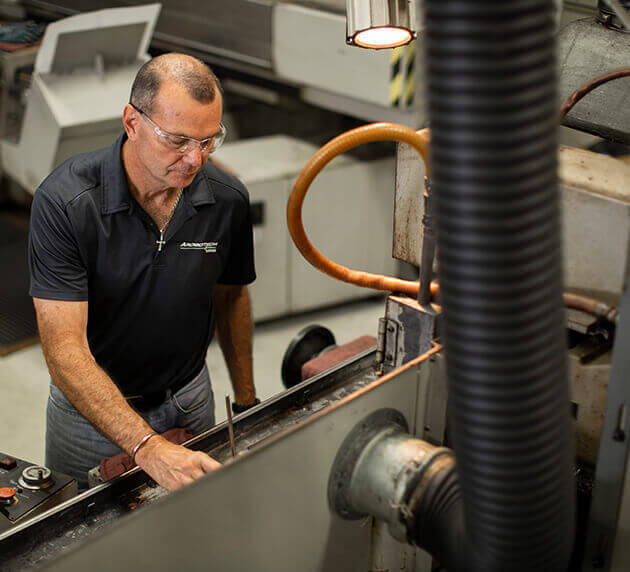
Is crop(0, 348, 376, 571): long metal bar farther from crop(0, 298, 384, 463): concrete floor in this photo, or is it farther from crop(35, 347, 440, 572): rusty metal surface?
crop(0, 298, 384, 463): concrete floor

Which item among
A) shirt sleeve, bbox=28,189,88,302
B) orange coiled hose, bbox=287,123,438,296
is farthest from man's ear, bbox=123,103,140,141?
orange coiled hose, bbox=287,123,438,296

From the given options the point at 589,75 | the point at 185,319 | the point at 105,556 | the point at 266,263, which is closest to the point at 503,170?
the point at 105,556

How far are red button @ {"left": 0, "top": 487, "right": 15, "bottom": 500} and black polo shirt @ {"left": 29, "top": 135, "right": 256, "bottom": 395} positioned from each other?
0.38 meters

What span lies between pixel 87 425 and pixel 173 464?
2.19 ft

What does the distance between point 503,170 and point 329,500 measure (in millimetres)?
560

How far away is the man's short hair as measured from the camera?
151 cm

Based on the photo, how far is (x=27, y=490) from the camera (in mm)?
1431

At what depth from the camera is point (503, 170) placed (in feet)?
1.97

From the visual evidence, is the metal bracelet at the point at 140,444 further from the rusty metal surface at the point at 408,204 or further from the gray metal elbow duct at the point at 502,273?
the gray metal elbow duct at the point at 502,273

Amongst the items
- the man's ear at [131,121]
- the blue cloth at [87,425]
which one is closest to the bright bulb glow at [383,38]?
the man's ear at [131,121]

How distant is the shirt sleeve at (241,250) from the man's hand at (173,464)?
0.67 meters

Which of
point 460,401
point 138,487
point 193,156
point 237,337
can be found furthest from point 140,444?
point 460,401

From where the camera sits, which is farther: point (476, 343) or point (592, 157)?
point (592, 157)

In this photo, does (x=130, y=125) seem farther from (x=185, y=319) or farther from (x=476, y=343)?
(x=476, y=343)
